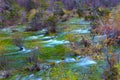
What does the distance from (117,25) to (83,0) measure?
155 ft

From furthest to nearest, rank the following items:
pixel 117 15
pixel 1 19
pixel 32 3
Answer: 1. pixel 32 3
2. pixel 1 19
3. pixel 117 15

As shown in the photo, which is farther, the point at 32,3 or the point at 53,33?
the point at 32,3

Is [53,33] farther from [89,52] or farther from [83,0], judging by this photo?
[83,0]

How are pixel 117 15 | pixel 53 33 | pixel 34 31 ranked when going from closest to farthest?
pixel 117 15
pixel 53 33
pixel 34 31

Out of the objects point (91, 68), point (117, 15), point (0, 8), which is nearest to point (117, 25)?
point (117, 15)

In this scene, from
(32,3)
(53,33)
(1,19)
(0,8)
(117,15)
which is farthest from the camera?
(32,3)

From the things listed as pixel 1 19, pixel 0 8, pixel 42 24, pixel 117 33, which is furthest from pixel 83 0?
pixel 117 33

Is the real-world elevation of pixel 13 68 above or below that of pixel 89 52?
below

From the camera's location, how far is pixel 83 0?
224 ft

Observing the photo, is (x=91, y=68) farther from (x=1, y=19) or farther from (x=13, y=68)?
(x=1, y=19)

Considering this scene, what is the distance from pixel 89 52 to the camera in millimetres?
15023

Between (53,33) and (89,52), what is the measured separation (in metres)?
14.5

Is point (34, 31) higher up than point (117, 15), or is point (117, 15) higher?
point (117, 15)

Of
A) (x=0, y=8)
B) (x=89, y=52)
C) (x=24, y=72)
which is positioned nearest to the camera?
(x=89, y=52)
